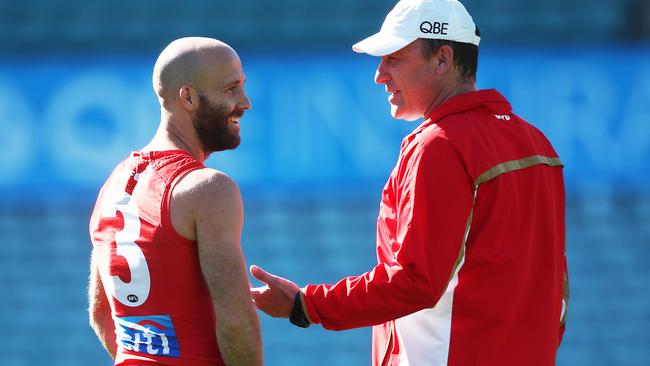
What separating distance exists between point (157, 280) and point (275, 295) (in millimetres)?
388

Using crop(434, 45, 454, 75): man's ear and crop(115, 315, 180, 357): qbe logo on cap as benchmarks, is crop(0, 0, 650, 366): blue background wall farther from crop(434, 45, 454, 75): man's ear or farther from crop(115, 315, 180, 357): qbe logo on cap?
crop(115, 315, 180, 357): qbe logo on cap

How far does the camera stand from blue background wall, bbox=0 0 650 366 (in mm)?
6918

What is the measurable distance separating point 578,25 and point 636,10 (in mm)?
431

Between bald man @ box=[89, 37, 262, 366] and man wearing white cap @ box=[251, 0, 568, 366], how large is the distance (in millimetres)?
292

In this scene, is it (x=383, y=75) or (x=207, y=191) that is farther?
(x=383, y=75)

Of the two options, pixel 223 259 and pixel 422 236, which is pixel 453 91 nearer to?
pixel 422 236

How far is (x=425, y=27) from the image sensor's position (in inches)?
112

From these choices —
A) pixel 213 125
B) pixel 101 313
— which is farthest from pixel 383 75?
pixel 101 313

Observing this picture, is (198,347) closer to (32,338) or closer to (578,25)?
(32,338)

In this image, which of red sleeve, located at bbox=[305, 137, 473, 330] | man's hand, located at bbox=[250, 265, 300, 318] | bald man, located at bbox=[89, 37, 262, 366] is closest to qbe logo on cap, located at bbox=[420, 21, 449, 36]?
red sleeve, located at bbox=[305, 137, 473, 330]

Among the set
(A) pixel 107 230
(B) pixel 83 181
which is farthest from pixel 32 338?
(A) pixel 107 230

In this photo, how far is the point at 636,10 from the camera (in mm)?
7832

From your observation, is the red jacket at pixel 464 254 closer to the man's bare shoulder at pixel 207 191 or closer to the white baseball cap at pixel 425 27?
the white baseball cap at pixel 425 27

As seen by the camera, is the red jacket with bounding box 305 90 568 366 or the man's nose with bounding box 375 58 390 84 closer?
the red jacket with bounding box 305 90 568 366
